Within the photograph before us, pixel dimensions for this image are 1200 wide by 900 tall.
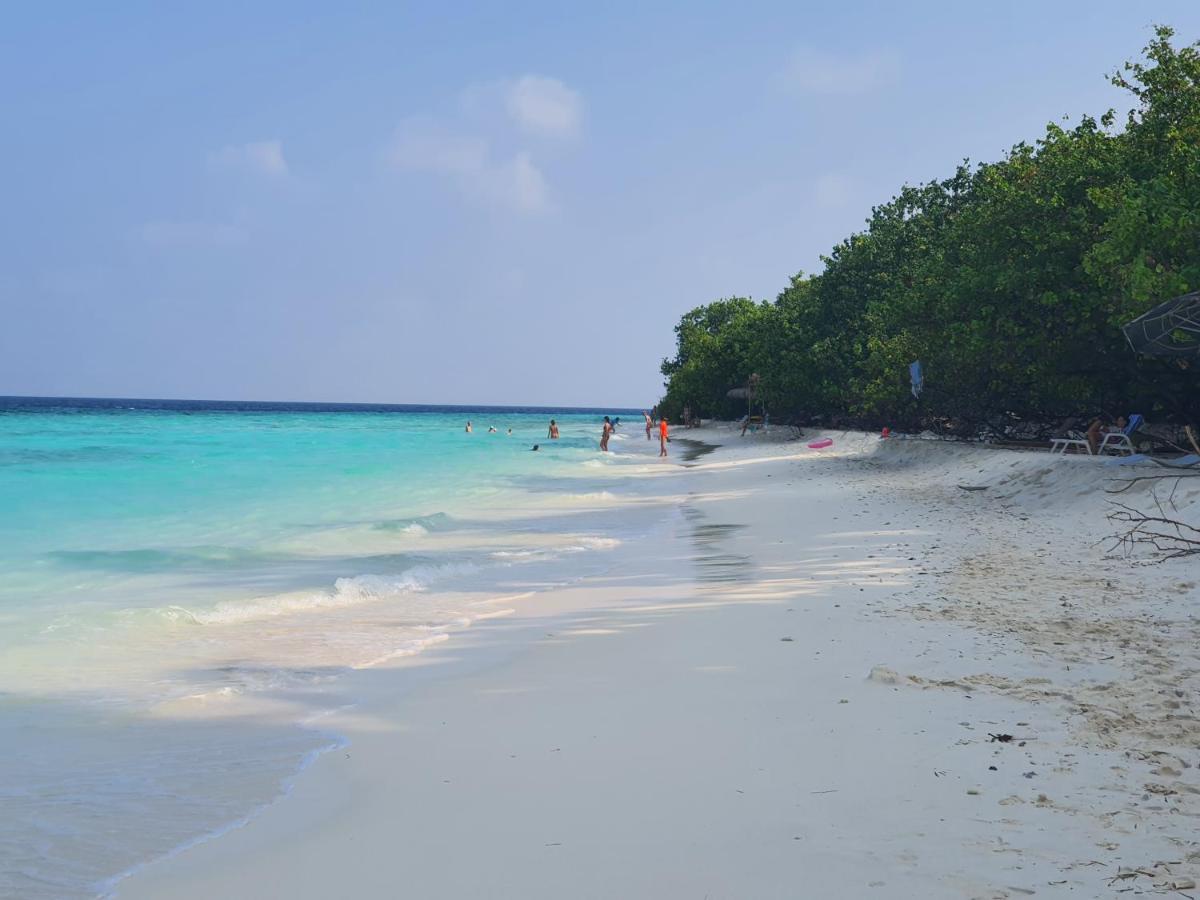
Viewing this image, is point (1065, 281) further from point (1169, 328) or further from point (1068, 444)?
point (1169, 328)

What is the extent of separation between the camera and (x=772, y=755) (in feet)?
15.7

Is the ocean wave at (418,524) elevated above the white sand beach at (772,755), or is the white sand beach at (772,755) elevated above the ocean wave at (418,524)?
the white sand beach at (772,755)

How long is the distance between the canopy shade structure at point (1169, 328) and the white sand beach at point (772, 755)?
3.56 meters

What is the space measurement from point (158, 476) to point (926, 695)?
34.1 meters

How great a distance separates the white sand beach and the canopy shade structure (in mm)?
3564

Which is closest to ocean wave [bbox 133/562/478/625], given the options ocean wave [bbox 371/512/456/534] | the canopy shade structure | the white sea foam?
the white sea foam

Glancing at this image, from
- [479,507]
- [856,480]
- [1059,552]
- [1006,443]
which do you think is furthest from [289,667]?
[1006,443]

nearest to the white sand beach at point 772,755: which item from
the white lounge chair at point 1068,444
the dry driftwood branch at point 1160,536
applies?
the dry driftwood branch at point 1160,536

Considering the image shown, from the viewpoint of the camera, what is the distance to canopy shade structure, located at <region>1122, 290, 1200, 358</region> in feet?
36.8

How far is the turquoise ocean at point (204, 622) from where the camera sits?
4.64m

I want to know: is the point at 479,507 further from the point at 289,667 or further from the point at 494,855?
the point at 494,855

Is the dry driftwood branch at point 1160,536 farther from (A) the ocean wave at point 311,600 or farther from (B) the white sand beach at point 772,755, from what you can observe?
(A) the ocean wave at point 311,600

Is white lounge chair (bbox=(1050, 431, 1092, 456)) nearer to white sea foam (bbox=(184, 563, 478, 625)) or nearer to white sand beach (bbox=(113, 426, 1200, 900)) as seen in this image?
white sand beach (bbox=(113, 426, 1200, 900))

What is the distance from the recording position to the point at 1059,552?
11.4 m
